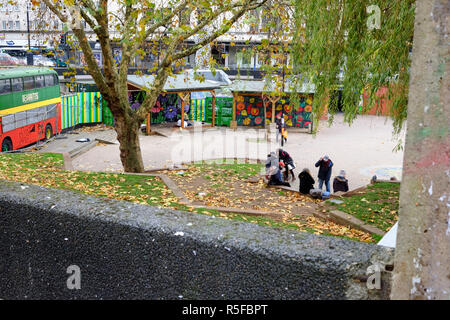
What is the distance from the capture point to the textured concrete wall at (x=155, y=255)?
326 cm

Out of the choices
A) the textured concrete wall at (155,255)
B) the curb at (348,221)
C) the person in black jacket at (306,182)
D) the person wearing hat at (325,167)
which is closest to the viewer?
the textured concrete wall at (155,255)

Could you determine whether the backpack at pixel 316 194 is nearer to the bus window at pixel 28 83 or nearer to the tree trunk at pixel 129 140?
the tree trunk at pixel 129 140

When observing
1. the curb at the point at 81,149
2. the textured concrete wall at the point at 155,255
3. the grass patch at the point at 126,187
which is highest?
the textured concrete wall at the point at 155,255

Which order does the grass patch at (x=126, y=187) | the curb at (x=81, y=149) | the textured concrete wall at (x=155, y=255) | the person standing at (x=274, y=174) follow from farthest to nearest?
the curb at (x=81, y=149), the person standing at (x=274, y=174), the grass patch at (x=126, y=187), the textured concrete wall at (x=155, y=255)

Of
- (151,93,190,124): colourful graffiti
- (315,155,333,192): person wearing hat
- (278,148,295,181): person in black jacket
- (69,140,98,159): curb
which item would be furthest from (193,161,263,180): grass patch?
(151,93,190,124): colourful graffiti

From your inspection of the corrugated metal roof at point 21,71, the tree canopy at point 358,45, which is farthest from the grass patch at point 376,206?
the corrugated metal roof at point 21,71

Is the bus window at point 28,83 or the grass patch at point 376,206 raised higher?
the bus window at point 28,83

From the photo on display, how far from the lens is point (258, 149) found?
24531mm

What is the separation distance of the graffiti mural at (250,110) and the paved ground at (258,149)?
1.47m

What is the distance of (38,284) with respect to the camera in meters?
4.63

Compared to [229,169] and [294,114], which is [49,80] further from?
[294,114]

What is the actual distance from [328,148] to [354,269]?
74.8 ft

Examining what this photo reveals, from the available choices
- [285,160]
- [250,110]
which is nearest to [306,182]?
[285,160]
